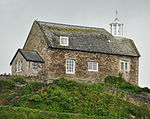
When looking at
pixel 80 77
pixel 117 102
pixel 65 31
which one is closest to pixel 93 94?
pixel 117 102

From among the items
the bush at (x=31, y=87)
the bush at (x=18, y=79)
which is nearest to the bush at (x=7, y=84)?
the bush at (x=18, y=79)

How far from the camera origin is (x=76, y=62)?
163 feet

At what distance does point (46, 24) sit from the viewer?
52000 mm

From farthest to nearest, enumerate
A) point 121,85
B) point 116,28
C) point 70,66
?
point 116,28 → point 70,66 → point 121,85

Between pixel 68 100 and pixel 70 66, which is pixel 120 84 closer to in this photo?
pixel 70 66

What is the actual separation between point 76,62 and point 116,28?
378 inches

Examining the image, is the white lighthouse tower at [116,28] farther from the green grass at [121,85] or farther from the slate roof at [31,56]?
the slate roof at [31,56]

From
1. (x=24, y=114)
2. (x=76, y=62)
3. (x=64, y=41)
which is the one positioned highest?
(x=64, y=41)

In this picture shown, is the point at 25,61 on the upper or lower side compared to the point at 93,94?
upper

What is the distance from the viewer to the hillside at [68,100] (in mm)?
35438

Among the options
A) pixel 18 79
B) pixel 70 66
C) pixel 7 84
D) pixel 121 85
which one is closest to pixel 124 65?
pixel 121 85

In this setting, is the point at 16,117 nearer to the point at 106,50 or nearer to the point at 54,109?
the point at 54,109

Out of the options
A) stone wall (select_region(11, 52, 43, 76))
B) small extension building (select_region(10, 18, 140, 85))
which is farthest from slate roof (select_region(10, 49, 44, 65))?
stone wall (select_region(11, 52, 43, 76))

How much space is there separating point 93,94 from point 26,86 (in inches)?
242
